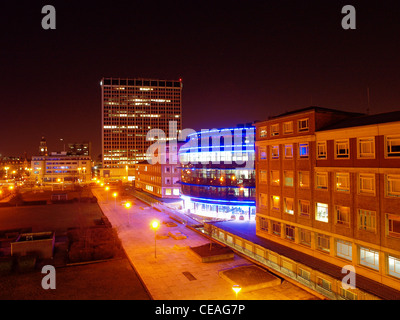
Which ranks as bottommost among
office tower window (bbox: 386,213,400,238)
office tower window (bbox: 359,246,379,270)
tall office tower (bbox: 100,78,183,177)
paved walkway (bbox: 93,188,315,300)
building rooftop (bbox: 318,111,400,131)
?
paved walkway (bbox: 93,188,315,300)

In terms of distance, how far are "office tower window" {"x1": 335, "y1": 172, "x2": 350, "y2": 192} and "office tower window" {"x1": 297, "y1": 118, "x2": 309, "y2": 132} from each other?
17.5 ft

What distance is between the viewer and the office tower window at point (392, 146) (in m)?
18.9

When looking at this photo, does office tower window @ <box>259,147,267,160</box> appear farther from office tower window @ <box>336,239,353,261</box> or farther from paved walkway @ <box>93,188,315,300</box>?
office tower window @ <box>336,239,353,261</box>

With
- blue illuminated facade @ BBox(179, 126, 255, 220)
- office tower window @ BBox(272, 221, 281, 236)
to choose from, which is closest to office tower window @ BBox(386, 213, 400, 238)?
office tower window @ BBox(272, 221, 281, 236)

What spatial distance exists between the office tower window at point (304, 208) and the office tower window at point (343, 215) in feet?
10.2

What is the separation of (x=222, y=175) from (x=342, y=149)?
22327 mm

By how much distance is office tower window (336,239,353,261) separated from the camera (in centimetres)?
2209

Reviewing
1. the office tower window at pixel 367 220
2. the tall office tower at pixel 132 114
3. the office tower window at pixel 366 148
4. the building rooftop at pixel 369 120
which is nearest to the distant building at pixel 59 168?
the tall office tower at pixel 132 114

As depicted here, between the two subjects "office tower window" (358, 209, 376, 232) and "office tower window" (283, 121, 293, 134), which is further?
"office tower window" (283, 121, 293, 134)

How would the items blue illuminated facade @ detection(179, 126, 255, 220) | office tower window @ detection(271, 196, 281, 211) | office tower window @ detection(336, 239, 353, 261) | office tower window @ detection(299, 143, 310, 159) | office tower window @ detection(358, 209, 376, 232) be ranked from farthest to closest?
blue illuminated facade @ detection(179, 126, 255, 220)
office tower window @ detection(271, 196, 281, 211)
office tower window @ detection(299, 143, 310, 159)
office tower window @ detection(336, 239, 353, 261)
office tower window @ detection(358, 209, 376, 232)

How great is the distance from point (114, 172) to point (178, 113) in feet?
164

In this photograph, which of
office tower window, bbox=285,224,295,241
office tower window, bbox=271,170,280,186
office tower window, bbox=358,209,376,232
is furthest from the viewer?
office tower window, bbox=271,170,280,186
